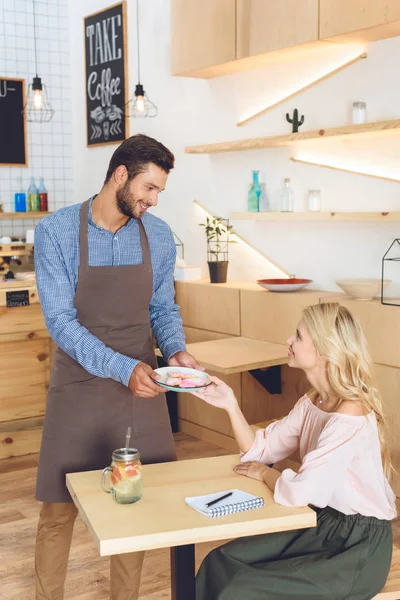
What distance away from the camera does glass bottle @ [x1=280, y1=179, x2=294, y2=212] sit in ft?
15.4

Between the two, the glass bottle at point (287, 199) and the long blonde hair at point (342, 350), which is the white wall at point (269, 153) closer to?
the glass bottle at point (287, 199)

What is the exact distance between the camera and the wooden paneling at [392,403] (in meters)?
3.81

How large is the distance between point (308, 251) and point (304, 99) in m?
0.88

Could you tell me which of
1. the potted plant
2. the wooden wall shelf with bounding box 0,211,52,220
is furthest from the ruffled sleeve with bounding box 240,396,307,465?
the wooden wall shelf with bounding box 0,211,52,220

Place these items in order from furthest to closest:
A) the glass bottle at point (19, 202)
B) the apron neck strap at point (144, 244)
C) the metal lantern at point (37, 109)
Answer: the metal lantern at point (37, 109) < the glass bottle at point (19, 202) < the apron neck strap at point (144, 244)

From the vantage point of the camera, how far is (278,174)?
15.9 ft

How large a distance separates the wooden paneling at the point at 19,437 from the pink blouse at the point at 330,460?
107 inches

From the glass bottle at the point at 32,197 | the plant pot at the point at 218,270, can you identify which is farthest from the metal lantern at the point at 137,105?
the plant pot at the point at 218,270

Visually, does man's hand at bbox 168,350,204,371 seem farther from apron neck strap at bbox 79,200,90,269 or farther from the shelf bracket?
the shelf bracket

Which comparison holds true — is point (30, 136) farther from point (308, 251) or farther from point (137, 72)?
point (308, 251)

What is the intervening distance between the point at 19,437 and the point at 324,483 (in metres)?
3.09

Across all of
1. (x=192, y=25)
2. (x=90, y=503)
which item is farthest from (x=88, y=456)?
(x=192, y=25)

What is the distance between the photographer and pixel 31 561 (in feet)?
11.0

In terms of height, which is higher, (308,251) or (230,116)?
(230,116)
